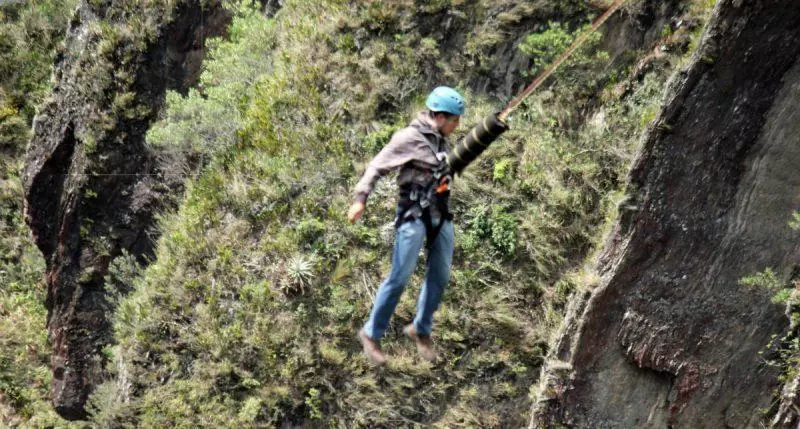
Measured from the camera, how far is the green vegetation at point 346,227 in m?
8.28

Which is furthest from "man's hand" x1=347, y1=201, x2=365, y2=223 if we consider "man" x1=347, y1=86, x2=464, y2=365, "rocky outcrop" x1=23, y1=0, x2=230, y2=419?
"rocky outcrop" x1=23, y1=0, x2=230, y2=419

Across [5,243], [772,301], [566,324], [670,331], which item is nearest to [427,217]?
[566,324]

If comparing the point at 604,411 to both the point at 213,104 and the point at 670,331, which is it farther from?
the point at 213,104

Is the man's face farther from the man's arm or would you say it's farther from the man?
the man's arm

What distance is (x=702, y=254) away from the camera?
675cm

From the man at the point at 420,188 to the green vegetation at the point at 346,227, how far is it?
6.67ft

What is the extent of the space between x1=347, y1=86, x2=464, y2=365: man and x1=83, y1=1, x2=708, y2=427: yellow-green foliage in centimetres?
270

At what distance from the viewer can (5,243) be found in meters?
17.3

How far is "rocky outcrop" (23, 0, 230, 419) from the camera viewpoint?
42.1ft

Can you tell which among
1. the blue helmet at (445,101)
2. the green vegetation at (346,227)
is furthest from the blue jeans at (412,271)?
the green vegetation at (346,227)

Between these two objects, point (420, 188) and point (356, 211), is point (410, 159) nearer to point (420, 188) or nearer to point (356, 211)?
point (420, 188)

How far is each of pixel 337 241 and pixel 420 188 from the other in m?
3.89

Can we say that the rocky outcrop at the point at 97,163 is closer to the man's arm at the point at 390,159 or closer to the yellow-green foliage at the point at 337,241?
the yellow-green foliage at the point at 337,241

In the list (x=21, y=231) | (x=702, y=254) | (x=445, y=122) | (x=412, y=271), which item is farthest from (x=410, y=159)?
(x=21, y=231)
